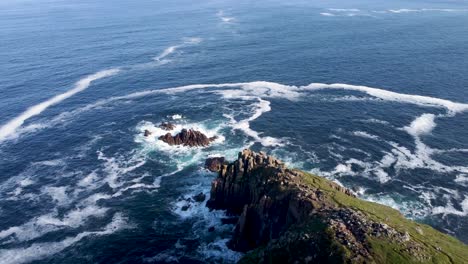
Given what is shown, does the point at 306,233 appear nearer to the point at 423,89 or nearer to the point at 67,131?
the point at 67,131

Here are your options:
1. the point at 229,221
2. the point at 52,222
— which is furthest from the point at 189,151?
the point at 52,222

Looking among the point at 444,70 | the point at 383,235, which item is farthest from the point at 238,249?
the point at 444,70

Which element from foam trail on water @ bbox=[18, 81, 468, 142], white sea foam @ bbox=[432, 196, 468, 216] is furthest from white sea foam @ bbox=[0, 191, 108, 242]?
white sea foam @ bbox=[432, 196, 468, 216]

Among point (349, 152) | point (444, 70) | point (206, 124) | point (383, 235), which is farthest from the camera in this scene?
point (444, 70)

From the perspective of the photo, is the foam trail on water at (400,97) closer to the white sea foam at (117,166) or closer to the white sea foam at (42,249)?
the white sea foam at (117,166)

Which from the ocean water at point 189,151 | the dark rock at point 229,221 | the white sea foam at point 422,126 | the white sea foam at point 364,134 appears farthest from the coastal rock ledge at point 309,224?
the white sea foam at point 422,126

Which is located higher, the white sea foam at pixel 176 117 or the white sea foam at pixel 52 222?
the white sea foam at pixel 176 117

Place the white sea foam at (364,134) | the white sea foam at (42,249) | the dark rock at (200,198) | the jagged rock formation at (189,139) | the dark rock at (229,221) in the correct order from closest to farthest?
1. the white sea foam at (42,249)
2. the dark rock at (229,221)
3. the dark rock at (200,198)
4. the jagged rock formation at (189,139)
5. the white sea foam at (364,134)
